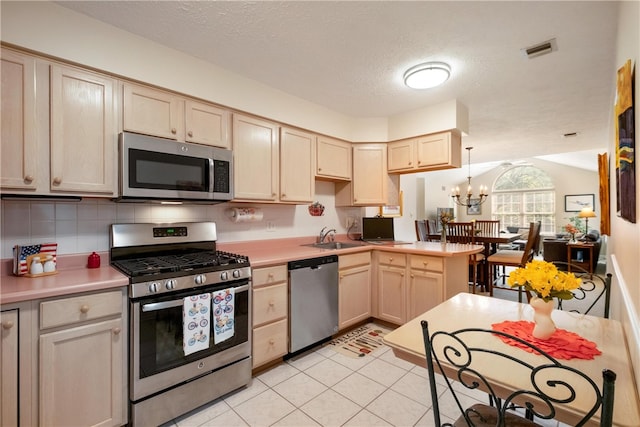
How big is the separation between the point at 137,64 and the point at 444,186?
8.94 meters

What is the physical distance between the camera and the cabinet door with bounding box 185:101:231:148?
2222 millimetres

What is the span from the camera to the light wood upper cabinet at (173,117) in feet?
6.47

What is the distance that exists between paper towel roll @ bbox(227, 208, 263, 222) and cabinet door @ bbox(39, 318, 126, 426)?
1257 millimetres

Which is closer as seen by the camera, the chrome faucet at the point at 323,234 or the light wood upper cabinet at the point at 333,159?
the light wood upper cabinet at the point at 333,159

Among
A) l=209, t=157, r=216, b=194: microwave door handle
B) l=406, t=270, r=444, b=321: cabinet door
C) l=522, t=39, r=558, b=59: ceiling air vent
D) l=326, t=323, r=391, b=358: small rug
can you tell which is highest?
l=522, t=39, r=558, b=59: ceiling air vent

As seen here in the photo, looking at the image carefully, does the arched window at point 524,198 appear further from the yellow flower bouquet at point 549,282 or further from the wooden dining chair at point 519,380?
the wooden dining chair at point 519,380

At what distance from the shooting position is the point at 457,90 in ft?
9.27

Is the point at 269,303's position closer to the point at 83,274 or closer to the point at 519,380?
the point at 83,274

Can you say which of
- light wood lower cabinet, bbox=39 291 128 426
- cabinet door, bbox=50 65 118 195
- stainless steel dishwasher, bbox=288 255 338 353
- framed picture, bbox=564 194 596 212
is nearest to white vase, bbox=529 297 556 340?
stainless steel dishwasher, bbox=288 255 338 353

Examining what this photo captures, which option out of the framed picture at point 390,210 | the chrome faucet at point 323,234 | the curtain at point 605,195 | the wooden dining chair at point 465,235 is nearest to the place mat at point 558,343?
the chrome faucet at point 323,234

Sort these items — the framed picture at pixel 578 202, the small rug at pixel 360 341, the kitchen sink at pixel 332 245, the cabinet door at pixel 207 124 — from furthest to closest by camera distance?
the framed picture at pixel 578 202, the kitchen sink at pixel 332 245, the small rug at pixel 360 341, the cabinet door at pixel 207 124

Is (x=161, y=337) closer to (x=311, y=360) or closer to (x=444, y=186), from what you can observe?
(x=311, y=360)

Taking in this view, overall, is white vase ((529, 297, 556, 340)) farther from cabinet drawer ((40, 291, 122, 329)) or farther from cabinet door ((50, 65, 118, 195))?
cabinet door ((50, 65, 118, 195))

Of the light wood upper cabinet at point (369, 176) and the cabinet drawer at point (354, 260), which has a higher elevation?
the light wood upper cabinet at point (369, 176)
